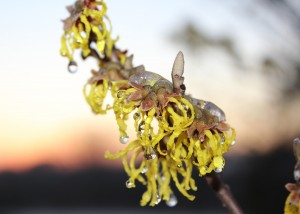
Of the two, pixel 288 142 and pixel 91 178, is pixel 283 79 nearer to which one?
pixel 288 142

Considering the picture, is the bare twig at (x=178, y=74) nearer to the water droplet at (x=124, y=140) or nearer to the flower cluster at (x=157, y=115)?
the flower cluster at (x=157, y=115)

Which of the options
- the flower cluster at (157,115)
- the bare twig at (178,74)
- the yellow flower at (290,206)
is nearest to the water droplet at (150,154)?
the flower cluster at (157,115)

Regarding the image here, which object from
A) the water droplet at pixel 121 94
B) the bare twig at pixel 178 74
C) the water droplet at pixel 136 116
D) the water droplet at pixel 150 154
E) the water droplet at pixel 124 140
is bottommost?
the water droplet at pixel 150 154

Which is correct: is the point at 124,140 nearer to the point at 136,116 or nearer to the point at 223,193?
the point at 136,116

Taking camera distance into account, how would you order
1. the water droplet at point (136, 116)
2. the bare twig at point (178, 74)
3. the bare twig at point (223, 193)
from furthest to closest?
1. the bare twig at point (223, 193)
2. the water droplet at point (136, 116)
3. the bare twig at point (178, 74)

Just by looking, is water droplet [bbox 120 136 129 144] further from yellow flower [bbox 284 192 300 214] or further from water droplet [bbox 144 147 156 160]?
yellow flower [bbox 284 192 300 214]

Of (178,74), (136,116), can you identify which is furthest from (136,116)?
(178,74)

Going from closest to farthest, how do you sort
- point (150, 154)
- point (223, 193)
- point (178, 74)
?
point (178, 74)
point (150, 154)
point (223, 193)
